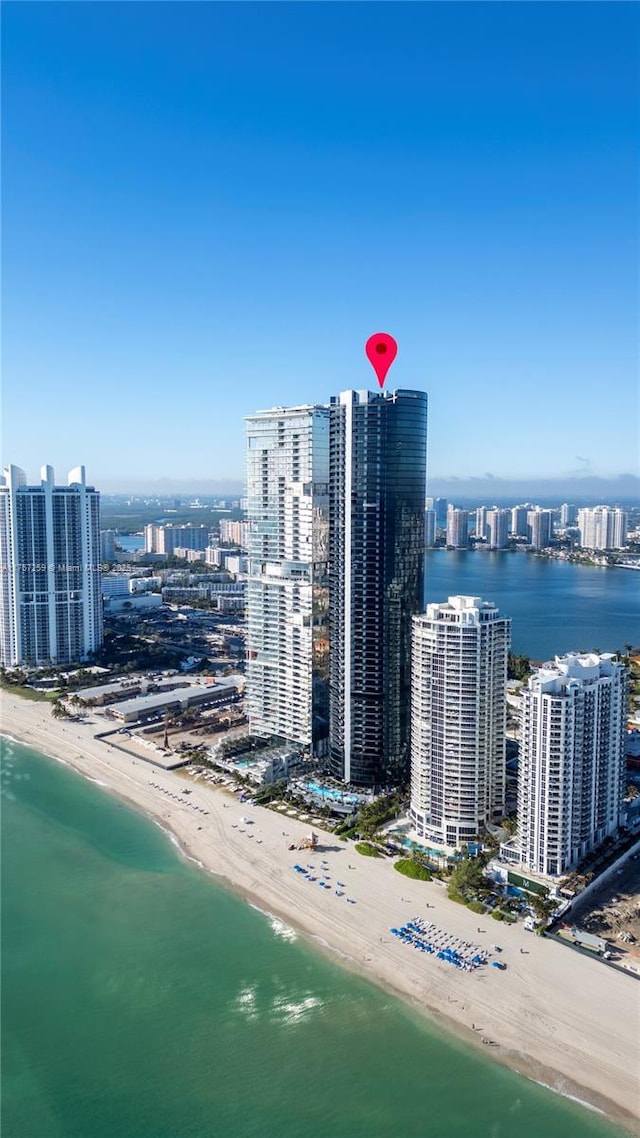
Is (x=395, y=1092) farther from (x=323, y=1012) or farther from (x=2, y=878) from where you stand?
(x=2, y=878)

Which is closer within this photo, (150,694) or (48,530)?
(150,694)

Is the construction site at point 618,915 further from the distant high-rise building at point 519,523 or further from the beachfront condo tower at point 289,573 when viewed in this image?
the distant high-rise building at point 519,523

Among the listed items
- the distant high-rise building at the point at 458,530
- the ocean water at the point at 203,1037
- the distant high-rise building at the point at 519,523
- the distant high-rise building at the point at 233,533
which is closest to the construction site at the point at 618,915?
the ocean water at the point at 203,1037

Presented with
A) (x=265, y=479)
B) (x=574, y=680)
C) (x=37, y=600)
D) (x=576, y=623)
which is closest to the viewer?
(x=574, y=680)

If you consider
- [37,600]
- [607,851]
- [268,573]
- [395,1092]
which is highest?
[268,573]

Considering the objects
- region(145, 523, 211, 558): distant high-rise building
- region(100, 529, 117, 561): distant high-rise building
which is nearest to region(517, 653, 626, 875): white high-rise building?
region(100, 529, 117, 561): distant high-rise building

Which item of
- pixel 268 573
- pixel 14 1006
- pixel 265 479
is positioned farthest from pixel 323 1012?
pixel 265 479
